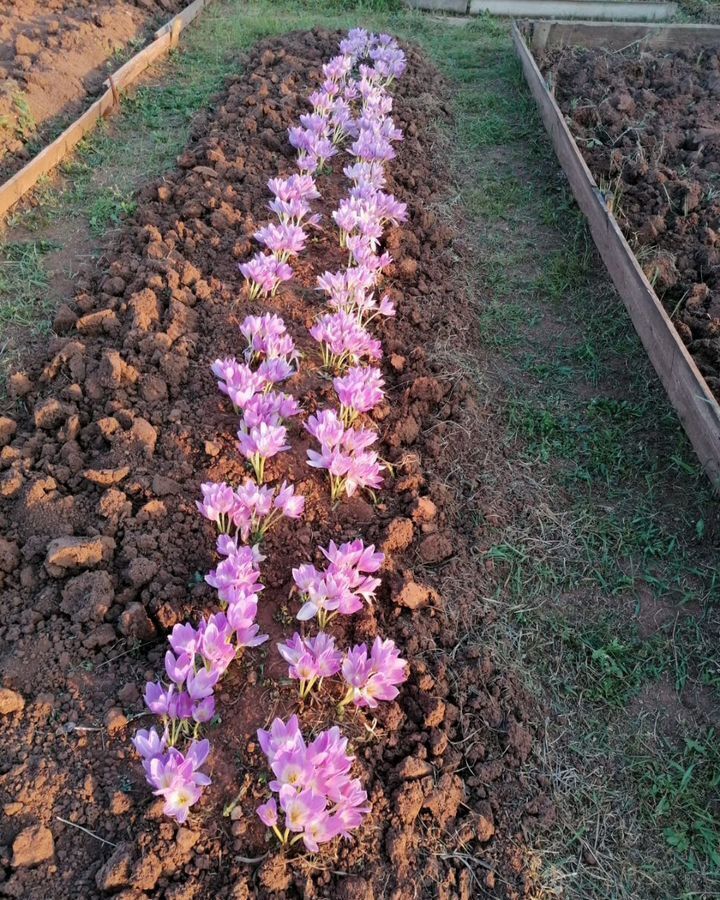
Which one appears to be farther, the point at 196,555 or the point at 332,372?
the point at 332,372

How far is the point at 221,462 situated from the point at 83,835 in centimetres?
137

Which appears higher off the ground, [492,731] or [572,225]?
[572,225]

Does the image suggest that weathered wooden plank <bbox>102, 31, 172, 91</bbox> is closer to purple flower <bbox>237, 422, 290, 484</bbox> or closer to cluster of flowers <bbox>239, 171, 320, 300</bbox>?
cluster of flowers <bbox>239, 171, 320, 300</bbox>

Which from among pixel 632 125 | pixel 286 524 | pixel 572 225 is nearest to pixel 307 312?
pixel 286 524

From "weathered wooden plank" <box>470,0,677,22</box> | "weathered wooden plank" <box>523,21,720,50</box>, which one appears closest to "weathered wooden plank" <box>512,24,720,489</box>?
"weathered wooden plank" <box>523,21,720,50</box>

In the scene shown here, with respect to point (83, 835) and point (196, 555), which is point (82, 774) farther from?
point (196, 555)

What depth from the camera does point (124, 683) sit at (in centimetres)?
208

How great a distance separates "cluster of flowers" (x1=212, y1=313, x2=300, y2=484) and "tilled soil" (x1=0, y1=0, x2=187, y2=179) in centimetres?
267

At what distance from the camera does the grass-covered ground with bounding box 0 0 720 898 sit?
205 centimetres

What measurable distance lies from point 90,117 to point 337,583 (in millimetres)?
4514

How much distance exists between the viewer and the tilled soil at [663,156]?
12.5 ft

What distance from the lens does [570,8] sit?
27.5ft

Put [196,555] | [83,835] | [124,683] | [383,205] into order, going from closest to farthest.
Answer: [83,835], [124,683], [196,555], [383,205]

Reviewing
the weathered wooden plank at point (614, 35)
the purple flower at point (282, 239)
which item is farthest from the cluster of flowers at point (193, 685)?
the weathered wooden plank at point (614, 35)
